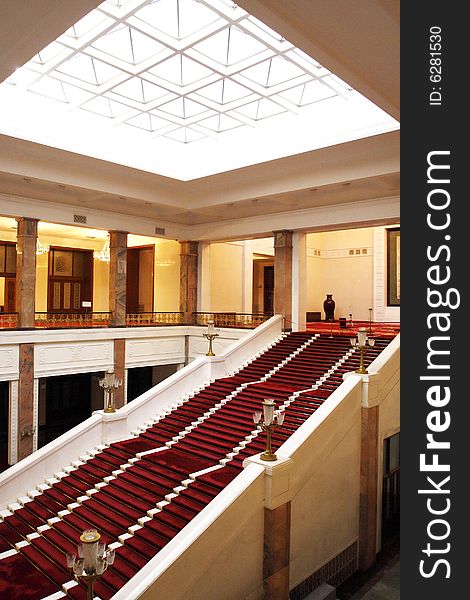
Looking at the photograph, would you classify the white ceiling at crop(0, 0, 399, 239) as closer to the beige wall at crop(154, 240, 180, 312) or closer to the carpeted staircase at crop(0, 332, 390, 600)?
the beige wall at crop(154, 240, 180, 312)

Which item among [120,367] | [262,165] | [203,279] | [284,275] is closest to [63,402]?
[120,367]

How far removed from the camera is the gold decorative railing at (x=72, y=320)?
1391 centimetres

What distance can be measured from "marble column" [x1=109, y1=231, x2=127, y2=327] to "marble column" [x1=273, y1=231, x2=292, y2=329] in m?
4.82

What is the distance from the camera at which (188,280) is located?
56.7ft

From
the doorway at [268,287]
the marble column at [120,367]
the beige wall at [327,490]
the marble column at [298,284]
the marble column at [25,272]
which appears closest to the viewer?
the beige wall at [327,490]

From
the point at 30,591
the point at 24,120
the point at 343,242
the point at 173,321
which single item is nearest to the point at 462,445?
the point at 30,591

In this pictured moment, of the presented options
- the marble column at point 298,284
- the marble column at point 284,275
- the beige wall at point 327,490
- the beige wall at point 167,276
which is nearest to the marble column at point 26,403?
the beige wall at point 167,276

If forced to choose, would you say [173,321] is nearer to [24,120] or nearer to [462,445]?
[24,120]

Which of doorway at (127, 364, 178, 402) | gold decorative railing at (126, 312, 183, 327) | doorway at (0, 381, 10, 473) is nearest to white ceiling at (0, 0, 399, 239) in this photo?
gold decorative railing at (126, 312, 183, 327)

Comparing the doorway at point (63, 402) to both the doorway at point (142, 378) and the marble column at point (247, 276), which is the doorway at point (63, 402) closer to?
the doorway at point (142, 378)

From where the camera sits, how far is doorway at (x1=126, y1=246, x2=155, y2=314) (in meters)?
20.9

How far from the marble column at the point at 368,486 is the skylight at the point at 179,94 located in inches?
224

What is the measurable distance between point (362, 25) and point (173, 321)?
12718 millimetres

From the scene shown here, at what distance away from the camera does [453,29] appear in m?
3.08
